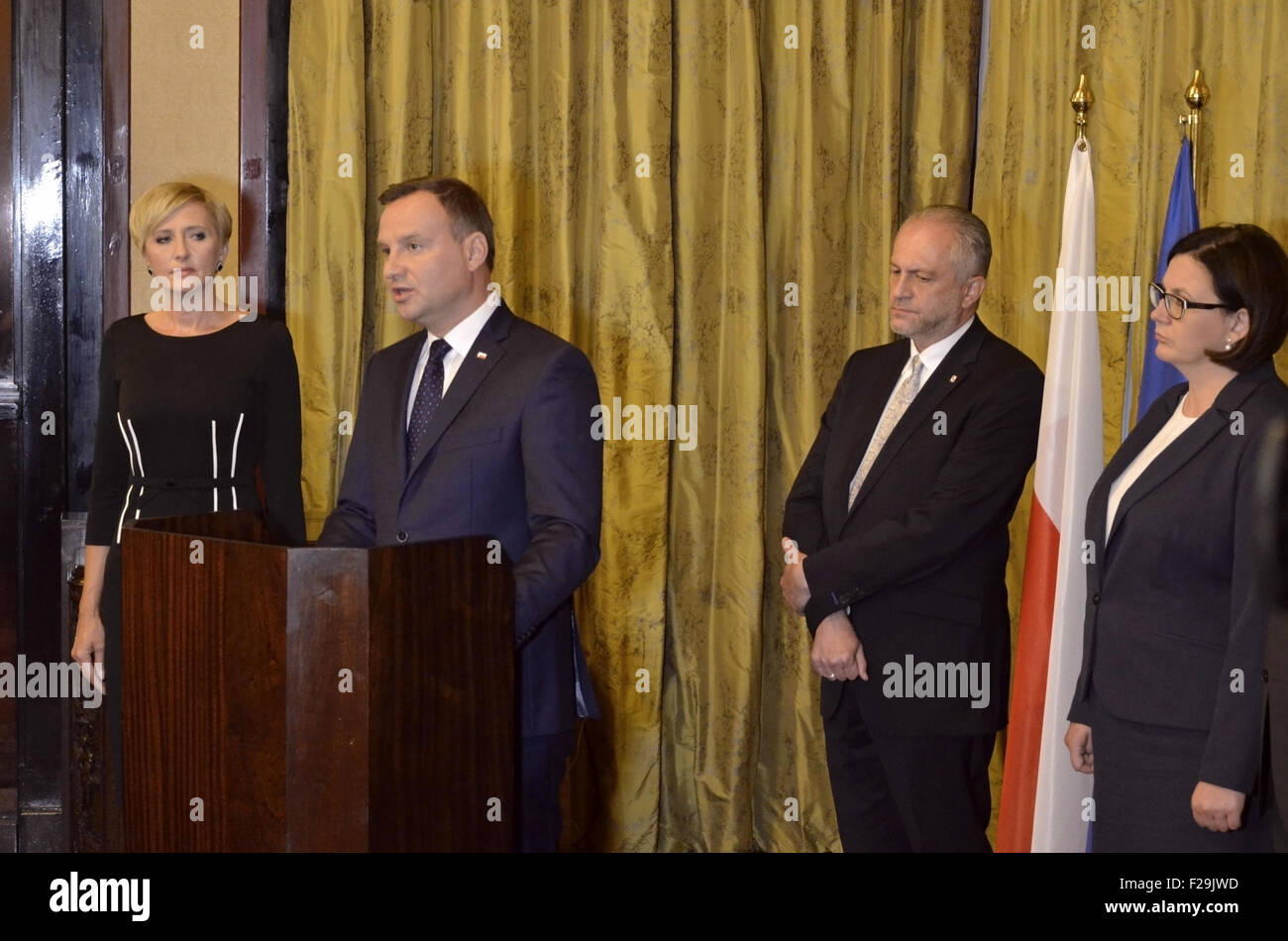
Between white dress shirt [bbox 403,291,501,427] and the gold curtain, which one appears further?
the gold curtain

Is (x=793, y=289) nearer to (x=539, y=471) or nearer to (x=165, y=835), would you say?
(x=539, y=471)

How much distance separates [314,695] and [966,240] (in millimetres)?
1817

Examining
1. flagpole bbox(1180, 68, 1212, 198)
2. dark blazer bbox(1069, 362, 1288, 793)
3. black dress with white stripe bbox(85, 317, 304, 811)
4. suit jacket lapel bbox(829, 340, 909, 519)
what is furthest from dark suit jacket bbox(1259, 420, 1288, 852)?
black dress with white stripe bbox(85, 317, 304, 811)

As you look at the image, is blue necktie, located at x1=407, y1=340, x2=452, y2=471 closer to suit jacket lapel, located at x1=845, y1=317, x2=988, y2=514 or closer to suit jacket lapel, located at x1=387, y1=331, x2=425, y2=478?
suit jacket lapel, located at x1=387, y1=331, x2=425, y2=478

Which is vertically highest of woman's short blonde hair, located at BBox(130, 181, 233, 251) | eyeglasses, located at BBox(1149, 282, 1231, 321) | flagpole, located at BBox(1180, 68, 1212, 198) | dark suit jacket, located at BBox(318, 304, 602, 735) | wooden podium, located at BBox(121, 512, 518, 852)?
flagpole, located at BBox(1180, 68, 1212, 198)

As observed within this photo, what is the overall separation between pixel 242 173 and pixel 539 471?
7.07 ft

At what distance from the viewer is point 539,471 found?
2.26 m

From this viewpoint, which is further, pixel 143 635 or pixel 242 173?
pixel 242 173

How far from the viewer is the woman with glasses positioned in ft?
7.48

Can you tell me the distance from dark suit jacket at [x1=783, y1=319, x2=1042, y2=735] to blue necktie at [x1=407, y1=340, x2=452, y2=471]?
0.92 m

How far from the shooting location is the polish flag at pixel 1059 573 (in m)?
3.10

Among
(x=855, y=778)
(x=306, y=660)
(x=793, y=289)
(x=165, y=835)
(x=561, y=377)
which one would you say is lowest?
(x=855, y=778)

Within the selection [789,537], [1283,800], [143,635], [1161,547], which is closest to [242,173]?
[789,537]

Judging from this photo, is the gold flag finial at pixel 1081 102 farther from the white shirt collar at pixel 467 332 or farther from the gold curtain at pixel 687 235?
the white shirt collar at pixel 467 332
